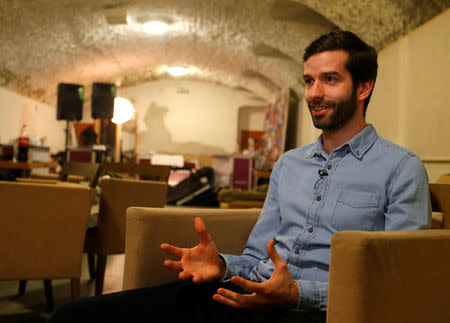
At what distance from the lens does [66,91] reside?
298 inches

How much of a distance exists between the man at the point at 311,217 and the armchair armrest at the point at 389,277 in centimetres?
20

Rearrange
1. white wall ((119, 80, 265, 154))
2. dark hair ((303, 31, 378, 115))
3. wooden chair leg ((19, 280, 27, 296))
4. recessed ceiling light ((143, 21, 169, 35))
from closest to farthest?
1. dark hair ((303, 31, 378, 115))
2. wooden chair leg ((19, 280, 27, 296))
3. recessed ceiling light ((143, 21, 169, 35))
4. white wall ((119, 80, 265, 154))

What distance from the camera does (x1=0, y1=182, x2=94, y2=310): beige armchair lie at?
5.72ft

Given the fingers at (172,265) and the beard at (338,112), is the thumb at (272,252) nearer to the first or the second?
the fingers at (172,265)

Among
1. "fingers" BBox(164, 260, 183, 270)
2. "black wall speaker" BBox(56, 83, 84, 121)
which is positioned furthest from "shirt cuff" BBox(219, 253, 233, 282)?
"black wall speaker" BBox(56, 83, 84, 121)

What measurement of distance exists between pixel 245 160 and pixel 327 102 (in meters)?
8.70

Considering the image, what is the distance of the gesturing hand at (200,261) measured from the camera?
0.99 metres

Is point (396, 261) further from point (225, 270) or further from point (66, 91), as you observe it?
point (66, 91)

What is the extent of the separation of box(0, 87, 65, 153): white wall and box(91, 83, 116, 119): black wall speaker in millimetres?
1408

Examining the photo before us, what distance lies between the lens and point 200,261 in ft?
3.40

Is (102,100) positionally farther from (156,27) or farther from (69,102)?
(156,27)

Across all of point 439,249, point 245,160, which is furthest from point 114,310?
point 245,160

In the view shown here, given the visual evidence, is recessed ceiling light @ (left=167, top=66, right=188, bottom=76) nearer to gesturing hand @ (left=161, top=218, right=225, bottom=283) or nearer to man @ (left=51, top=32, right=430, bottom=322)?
man @ (left=51, top=32, right=430, bottom=322)

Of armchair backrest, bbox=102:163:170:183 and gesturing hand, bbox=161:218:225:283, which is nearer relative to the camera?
gesturing hand, bbox=161:218:225:283
